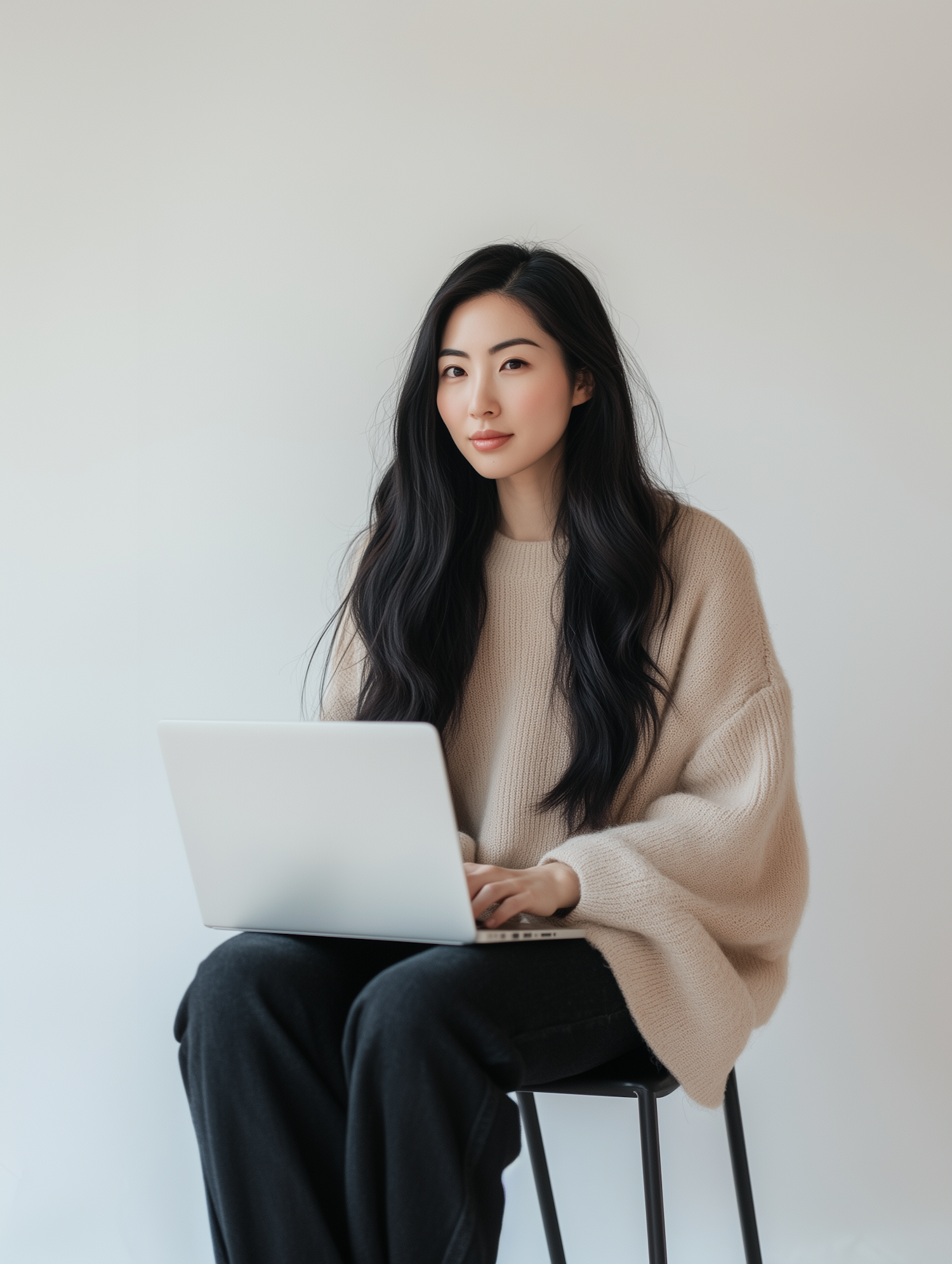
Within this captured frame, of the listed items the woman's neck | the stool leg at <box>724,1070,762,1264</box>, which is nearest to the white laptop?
the stool leg at <box>724,1070,762,1264</box>

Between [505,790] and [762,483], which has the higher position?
[762,483]

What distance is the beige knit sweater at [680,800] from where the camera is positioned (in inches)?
42.8

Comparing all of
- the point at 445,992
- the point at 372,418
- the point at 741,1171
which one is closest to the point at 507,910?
the point at 445,992

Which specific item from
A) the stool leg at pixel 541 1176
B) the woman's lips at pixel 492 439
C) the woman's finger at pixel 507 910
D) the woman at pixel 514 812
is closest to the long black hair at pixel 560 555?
the woman at pixel 514 812

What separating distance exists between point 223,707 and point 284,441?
398 mm

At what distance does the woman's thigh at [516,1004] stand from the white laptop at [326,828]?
0.02 meters

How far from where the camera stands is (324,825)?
95 cm

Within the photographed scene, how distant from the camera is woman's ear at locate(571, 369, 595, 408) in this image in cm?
137

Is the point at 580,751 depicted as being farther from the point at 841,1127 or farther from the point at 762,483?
the point at 841,1127

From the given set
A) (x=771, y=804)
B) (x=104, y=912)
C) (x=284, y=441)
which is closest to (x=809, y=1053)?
(x=771, y=804)

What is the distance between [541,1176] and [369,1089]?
0.70 meters

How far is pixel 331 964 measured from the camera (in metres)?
1.06

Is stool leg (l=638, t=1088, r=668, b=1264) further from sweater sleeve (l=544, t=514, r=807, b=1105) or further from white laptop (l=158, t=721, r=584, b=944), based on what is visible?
white laptop (l=158, t=721, r=584, b=944)

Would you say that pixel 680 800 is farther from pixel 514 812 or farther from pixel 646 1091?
pixel 646 1091
